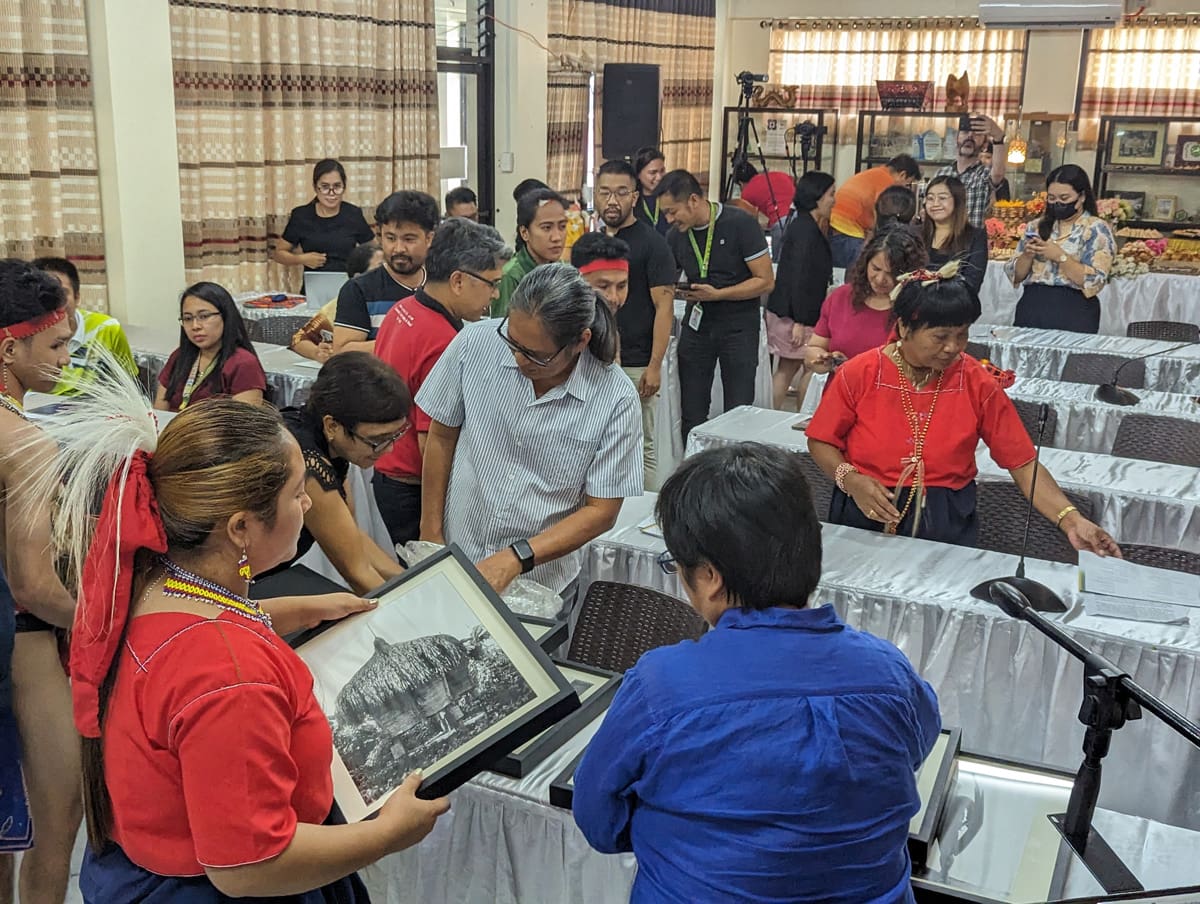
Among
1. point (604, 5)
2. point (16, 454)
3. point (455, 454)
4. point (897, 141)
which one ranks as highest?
point (604, 5)

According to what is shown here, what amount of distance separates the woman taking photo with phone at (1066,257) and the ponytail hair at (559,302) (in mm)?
3533

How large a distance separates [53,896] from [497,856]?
977 millimetres

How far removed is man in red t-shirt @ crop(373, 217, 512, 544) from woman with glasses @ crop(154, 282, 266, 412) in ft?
2.25

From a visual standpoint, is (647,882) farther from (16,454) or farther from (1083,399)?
(1083,399)

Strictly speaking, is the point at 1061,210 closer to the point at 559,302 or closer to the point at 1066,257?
the point at 1066,257

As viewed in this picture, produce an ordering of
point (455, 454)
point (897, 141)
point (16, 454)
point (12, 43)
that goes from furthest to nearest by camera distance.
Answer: point (897, 141) → point (12, 43) → point (455, 454) → point (16, 454)

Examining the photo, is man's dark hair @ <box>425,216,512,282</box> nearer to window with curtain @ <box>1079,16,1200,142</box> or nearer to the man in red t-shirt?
the man in red t-shirt

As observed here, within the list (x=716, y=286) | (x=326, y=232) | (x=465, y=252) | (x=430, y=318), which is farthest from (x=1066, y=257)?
(x=326, y=232)

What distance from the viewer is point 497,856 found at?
6.44 feet

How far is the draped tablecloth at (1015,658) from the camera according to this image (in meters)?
2.42

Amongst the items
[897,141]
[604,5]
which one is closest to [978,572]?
[604,5]

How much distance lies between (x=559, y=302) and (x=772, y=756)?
4.28 ft

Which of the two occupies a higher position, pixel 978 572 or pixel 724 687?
pixel 724 687

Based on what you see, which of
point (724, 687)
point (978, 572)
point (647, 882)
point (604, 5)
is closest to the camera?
point (724, 687)
